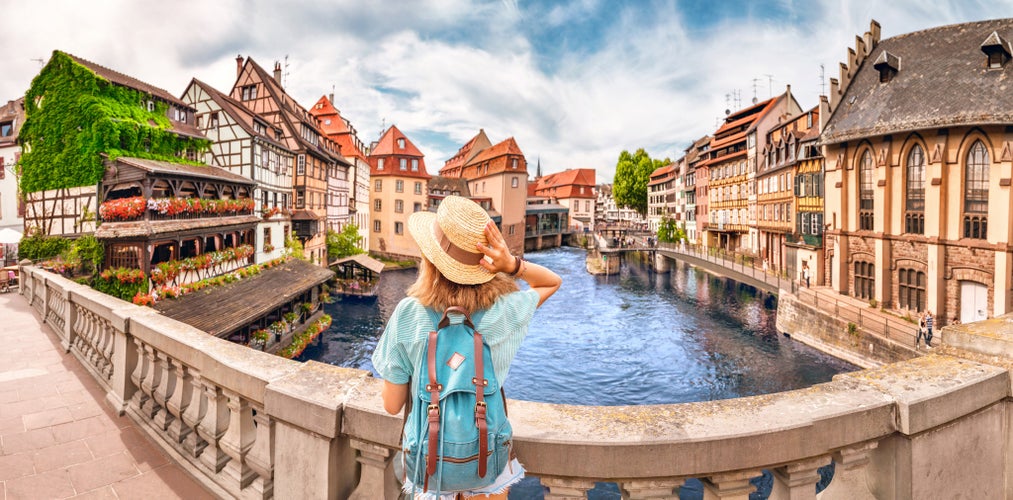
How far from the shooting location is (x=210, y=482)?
3172mm

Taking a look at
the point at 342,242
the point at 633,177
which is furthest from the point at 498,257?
the point at 633,177

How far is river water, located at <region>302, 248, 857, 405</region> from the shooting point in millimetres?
21984

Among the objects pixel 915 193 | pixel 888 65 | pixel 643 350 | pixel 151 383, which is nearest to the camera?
pixel 151 383

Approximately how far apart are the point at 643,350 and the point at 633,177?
6173 cm

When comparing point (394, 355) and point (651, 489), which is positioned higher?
point (394, 355)

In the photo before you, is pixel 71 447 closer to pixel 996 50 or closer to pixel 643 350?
pixel 643 350

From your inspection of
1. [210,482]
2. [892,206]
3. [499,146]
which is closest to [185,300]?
[210,482]

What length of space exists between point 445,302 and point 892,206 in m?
29.4

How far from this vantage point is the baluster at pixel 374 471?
2.26 m

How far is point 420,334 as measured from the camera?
177 cm

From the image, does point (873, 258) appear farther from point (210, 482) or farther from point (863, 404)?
point (210, 482)

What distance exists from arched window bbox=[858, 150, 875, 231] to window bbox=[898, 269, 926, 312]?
10.2 ft

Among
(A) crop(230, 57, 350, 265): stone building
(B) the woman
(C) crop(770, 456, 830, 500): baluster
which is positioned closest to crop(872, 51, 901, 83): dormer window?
(C) crop(770, 456, 830, 500): baluster

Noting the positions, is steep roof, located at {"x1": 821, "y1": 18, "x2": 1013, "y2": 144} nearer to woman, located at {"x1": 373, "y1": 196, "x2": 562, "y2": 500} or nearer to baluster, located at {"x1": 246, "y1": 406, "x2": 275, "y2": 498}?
woman, located at {"x1": 373, "y1": 196, "x2": 562, "y2": 500}
